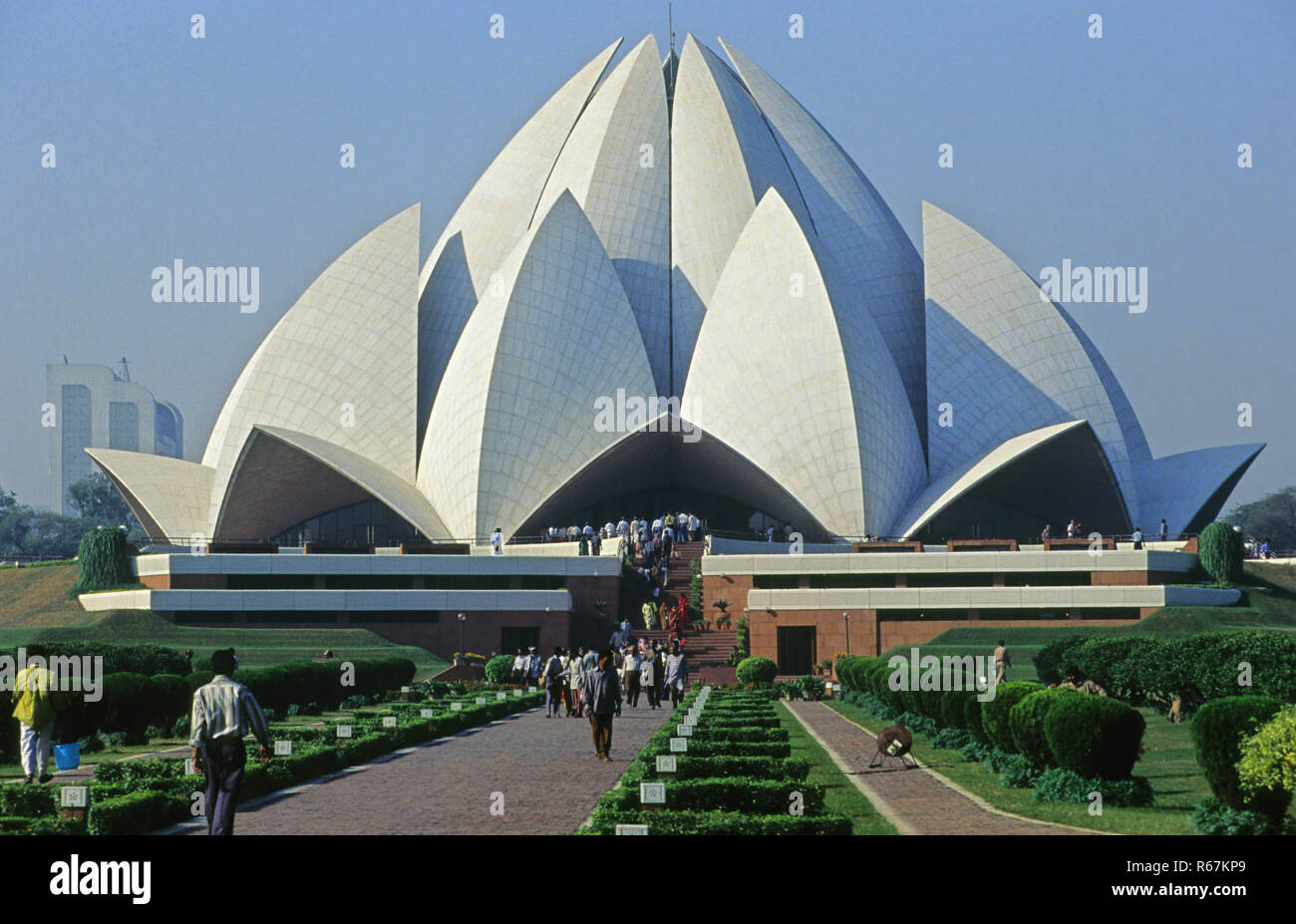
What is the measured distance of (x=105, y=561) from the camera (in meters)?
37.5

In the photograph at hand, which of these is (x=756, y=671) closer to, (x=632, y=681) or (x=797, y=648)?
(x=797, y=648)

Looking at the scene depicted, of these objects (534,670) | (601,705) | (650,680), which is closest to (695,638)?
(534,670)

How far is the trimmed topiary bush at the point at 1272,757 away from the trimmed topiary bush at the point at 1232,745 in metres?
0.13

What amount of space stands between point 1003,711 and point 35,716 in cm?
785

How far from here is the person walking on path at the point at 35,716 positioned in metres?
12.8

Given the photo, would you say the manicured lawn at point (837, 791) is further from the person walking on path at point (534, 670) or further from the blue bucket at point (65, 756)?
the person walking on path at point (534, 670)

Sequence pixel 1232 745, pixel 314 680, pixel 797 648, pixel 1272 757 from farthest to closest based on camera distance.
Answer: pixel 797 648, pixel 314 680, pixel 1232 745, pixel 1272 757

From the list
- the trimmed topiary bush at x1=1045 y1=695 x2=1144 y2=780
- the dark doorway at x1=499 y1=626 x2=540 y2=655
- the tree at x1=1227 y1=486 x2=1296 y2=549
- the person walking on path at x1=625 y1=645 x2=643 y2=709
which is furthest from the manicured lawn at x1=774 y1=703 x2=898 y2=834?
the tree at x1=1227 y1=486 x2=1296 y2=549

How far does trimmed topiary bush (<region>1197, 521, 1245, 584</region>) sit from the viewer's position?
3606cm

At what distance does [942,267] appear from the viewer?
153 ft

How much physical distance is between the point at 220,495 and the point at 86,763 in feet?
95.4

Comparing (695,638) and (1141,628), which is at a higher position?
(1141,628)
